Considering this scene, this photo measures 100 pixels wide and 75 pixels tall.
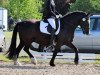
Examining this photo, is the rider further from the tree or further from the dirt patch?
the tree

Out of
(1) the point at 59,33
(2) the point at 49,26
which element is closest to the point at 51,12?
(2) the point at 49,26

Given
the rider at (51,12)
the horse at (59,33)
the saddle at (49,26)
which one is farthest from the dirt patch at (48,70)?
the saddle at (49,26)

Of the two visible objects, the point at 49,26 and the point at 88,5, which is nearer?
the point at 49,26

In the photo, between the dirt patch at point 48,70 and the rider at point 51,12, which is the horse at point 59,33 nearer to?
the rider at point 51,12

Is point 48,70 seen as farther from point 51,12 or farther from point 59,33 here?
point 51,12

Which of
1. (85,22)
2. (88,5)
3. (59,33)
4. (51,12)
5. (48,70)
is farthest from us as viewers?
(88,5)

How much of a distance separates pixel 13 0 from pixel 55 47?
44.4 meters

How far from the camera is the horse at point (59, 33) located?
52.2 ft

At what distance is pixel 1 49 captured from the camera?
2438 centimetres

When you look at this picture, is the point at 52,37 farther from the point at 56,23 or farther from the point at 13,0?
the point at 13,0

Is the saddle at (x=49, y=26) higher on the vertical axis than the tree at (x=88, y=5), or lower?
higher

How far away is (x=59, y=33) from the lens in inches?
629

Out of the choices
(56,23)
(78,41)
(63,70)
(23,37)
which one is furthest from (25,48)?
(78,41)

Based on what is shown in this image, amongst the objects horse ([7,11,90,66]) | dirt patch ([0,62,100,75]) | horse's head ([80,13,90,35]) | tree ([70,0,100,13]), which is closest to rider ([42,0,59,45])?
horse ([7,11,90,66])
